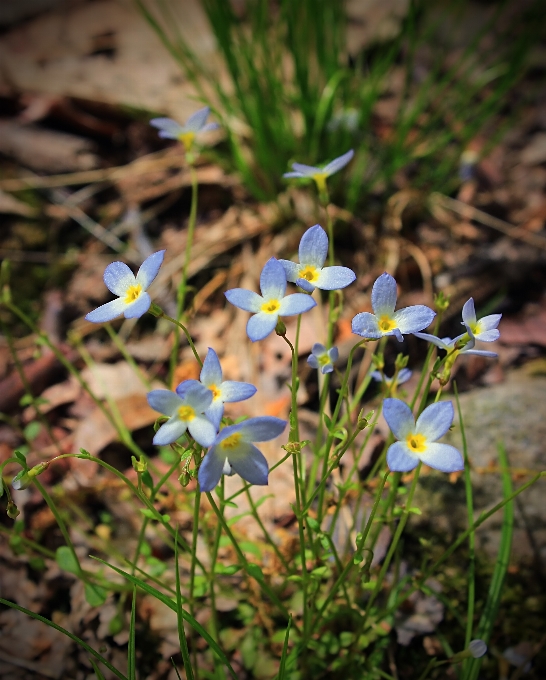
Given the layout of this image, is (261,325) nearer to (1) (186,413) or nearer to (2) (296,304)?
(2) (296,304)

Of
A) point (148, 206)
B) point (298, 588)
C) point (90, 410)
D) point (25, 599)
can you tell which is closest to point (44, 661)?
point (25, 599)

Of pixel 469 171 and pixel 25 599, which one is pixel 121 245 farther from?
pixel 469 171

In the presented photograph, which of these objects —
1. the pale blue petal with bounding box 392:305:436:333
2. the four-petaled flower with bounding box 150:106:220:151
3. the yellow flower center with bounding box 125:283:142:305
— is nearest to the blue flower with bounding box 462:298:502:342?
the pale blue petal with bounding box 392:305:436:333

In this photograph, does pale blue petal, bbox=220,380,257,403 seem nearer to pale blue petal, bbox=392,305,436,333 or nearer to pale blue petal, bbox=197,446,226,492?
pale blue petal, bbox=197,446,226,492

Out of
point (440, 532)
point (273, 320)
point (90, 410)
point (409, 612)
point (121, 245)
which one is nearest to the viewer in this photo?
point (273, 320)

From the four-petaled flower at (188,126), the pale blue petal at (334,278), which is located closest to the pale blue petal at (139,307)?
the pale blue petal at (334,278)

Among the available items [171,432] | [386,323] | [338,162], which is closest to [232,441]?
[171,432]

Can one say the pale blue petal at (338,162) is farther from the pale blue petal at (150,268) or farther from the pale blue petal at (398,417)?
the pale blue petal at (398,417)
